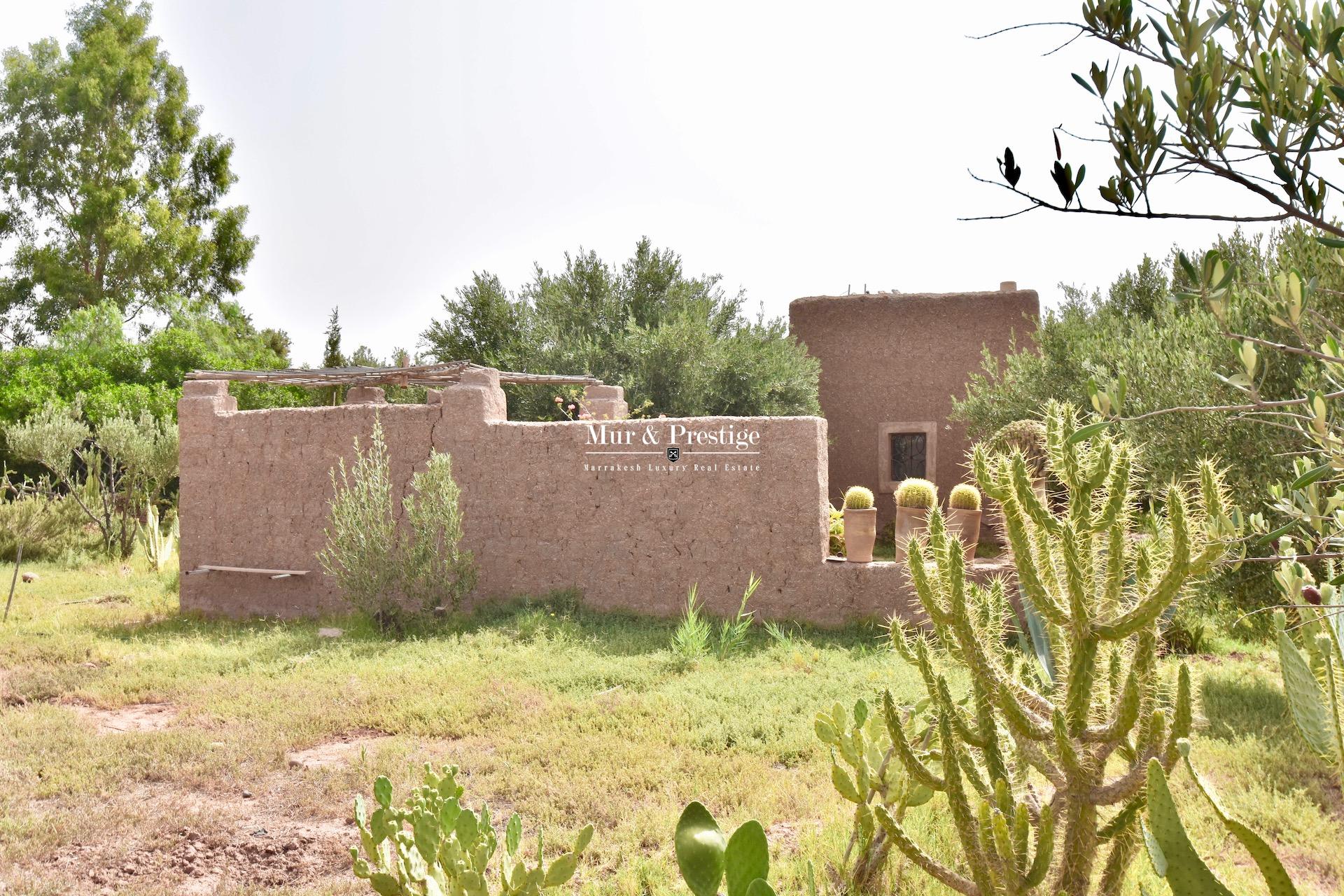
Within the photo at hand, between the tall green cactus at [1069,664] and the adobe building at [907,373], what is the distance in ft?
39.0

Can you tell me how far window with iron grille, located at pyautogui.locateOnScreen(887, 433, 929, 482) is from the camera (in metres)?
14.8

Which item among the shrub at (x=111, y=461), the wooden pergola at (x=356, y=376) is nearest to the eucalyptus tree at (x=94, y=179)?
the shrub at (x=111, y=461)

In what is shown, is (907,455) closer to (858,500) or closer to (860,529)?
(858,500)

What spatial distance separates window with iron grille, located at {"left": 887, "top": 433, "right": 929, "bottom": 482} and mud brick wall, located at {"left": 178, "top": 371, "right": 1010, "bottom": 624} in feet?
22.3

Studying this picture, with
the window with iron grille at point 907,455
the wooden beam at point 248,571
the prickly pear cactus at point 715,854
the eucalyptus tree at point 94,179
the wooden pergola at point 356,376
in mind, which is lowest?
the wooden beam at point 248,571

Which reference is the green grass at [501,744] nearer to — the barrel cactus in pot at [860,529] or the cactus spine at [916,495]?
the barrel cactus in pot at [860,529]

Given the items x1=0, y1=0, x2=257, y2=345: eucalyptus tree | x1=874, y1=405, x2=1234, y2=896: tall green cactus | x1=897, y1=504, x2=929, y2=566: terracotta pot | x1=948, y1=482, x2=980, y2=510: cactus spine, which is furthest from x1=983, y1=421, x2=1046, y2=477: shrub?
x1=0, y1=0, x2=257, y2=345: eucalyptus tree

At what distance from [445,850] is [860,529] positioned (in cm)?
612

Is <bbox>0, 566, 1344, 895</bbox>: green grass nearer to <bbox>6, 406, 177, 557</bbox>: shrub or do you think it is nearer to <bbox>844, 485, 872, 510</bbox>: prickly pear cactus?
<bbox>844, 485, 872, 510</bbox>: prickly pear cactus

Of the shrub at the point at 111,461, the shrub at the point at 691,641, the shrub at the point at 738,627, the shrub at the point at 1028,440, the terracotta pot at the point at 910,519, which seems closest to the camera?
the shrub at the point at 691,641

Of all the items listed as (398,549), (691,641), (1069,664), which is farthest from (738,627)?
(1069,664)

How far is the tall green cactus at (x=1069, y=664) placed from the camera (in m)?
2.43

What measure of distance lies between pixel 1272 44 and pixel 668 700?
4.89 meters

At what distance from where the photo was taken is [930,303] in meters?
14.7
